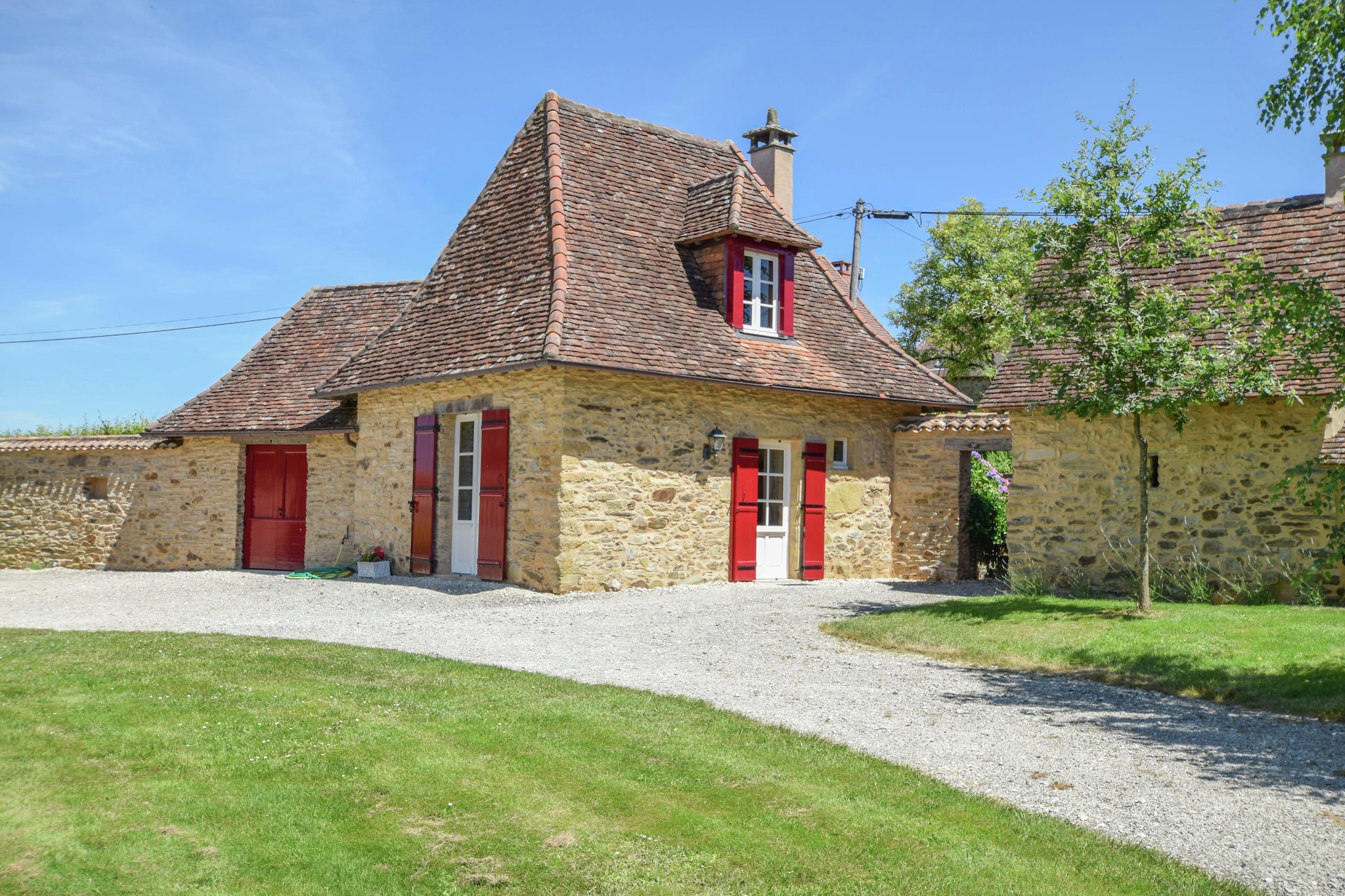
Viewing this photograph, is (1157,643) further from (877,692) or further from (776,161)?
(776,161)

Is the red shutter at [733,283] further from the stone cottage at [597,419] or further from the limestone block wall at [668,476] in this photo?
the limestone block wall at [668,476]

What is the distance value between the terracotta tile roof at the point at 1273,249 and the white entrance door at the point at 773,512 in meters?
2.91

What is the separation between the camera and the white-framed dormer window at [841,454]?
16.2 m

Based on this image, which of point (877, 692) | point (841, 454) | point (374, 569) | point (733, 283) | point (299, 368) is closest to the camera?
point (877, 692)

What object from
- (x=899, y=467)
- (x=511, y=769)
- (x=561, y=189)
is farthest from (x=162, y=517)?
(x=511, y=769)

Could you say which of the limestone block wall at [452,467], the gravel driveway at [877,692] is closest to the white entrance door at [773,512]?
the gravel driveway at [877,692]

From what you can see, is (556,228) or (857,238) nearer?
(556,228)

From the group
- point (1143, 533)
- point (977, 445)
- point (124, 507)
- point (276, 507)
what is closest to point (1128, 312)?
point (1143, 533)

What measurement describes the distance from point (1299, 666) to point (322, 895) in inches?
290

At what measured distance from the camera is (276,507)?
18.1m

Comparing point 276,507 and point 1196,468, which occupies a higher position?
point 1196,468

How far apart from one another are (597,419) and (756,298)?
3.65m

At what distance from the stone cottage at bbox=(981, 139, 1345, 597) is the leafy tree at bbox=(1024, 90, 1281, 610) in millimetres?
1403

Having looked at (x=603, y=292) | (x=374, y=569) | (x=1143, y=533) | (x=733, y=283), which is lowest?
(x=374, y=569)
